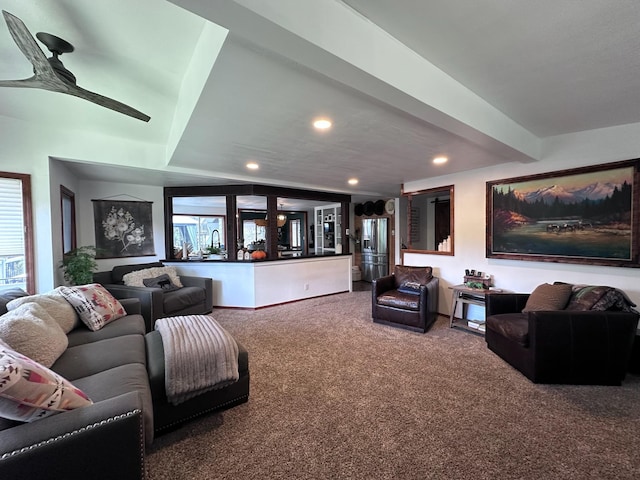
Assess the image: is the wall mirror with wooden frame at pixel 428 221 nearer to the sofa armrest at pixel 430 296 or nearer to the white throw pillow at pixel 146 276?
the sofa armrest at pixel 430 296

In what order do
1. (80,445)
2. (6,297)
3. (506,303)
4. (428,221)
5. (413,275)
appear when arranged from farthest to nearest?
(428,221)
(413,275)
(506,303)
(6,297)
(80,445)

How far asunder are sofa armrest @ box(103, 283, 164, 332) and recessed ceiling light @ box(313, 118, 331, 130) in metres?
2.75

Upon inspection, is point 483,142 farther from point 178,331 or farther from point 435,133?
point 178,331

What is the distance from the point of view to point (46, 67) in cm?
149

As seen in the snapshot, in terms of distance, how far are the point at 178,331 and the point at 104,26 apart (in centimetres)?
205

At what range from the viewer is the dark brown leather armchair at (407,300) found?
3.39 meters

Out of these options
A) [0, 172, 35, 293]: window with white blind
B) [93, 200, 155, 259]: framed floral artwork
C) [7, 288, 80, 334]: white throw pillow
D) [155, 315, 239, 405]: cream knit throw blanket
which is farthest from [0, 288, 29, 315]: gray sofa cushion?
[93, 200, 155, 259]: framed floral artwork

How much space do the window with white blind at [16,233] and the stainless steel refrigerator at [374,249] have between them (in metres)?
5.89

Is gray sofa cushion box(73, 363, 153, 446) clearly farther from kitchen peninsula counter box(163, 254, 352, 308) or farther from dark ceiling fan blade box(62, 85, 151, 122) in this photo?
kitchen peninsula counter box(163, 254, 352, 308)

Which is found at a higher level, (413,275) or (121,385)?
(413,275)

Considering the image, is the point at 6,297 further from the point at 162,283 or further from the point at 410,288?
the point at 410,288

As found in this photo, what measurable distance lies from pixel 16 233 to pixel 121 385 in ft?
8.15

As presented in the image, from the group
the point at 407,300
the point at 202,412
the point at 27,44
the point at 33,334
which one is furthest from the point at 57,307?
the point at 407,300

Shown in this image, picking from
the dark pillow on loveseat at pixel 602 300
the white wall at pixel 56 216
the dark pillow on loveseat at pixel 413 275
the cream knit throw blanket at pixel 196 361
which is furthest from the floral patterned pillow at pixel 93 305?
the dark pillow on loveseat at pixel 602 300
